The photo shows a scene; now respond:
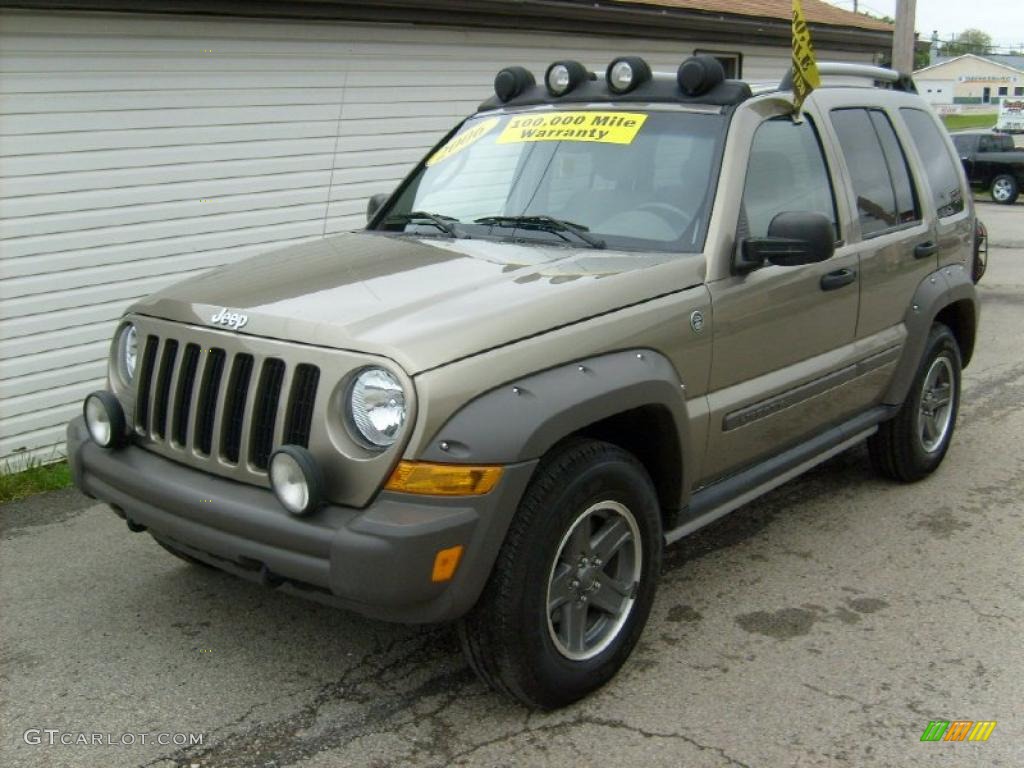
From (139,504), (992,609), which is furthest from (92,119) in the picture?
(992,609)

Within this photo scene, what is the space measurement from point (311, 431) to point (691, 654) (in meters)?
1.64

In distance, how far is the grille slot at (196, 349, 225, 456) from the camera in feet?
11.5

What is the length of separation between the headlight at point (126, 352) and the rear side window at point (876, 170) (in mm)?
3061

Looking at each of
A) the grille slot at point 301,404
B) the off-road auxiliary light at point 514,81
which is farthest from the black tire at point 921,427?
the grille slot at point 301,404

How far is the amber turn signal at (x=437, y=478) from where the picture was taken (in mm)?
3066

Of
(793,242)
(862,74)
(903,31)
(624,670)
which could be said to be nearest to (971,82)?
(903,31)

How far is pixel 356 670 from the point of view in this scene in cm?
382

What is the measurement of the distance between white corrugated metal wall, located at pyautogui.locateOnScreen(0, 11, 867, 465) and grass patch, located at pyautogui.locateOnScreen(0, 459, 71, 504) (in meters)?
0.32

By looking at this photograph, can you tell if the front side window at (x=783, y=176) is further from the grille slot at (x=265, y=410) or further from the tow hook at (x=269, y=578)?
the tow hook at (x=269, y=578)

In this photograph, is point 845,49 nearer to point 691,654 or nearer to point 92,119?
point 92,119

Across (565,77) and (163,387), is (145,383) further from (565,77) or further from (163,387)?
(565,77)

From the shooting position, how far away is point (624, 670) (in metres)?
3.84

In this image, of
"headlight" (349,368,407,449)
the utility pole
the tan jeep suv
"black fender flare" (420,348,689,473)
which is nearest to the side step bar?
the tan jeep suv

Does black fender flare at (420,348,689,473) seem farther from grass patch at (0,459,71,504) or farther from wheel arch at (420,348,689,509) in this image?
grass patch at (0,459,71,504)
